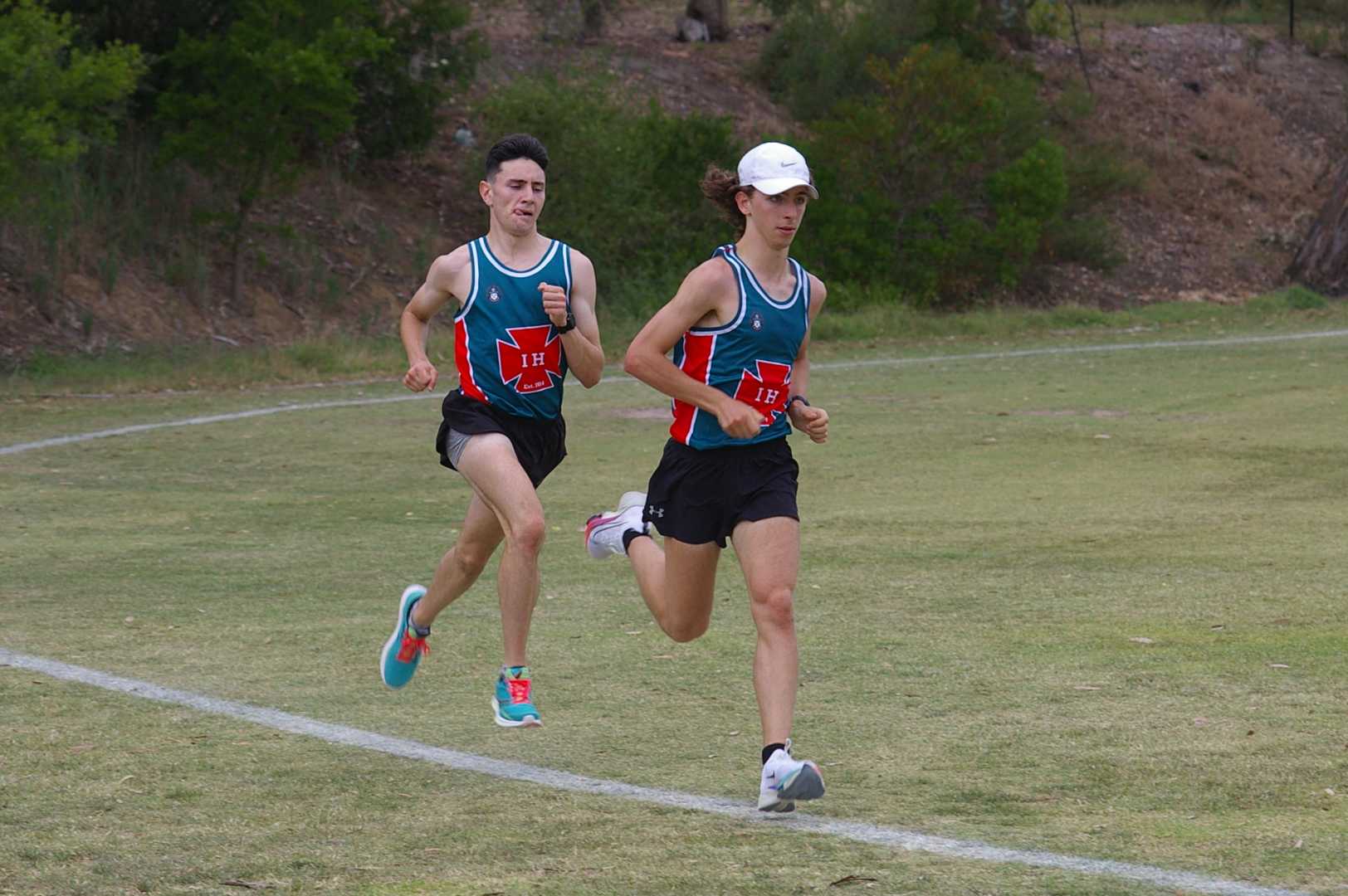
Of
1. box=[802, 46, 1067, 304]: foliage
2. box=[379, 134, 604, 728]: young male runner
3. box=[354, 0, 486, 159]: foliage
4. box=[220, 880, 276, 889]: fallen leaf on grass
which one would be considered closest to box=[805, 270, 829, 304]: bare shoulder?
box=[379, 134, 604, 728]: young male runner

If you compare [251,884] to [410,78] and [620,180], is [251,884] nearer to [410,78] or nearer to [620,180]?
[620,180]

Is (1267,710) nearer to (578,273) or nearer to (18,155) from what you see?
(578,273)

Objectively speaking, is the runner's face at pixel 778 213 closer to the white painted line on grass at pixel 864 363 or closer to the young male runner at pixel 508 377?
the young male runner at pixel 508 377

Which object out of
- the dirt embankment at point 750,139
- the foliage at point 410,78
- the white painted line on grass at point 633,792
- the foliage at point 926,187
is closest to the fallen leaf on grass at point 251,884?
the white painted line on grass at point 633,792

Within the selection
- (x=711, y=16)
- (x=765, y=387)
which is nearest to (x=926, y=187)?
(x=711, y=16)

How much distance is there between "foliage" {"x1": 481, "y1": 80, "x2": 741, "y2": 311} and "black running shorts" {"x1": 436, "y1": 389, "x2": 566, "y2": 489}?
22.6m

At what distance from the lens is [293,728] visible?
728 cm

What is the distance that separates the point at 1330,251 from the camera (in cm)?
3553

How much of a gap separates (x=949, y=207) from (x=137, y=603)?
81.0 ft

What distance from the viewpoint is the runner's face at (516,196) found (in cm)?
760

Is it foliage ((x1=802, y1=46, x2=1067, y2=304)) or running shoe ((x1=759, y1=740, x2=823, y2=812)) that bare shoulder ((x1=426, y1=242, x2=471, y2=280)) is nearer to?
running shoe ((x1=759, y1=740, x2=823, y2=812))

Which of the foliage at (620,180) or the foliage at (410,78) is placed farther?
the foliage at (410,78)

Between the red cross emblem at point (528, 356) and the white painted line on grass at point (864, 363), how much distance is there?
1043cm

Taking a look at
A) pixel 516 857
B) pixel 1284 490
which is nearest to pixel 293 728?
pixel 516 857
